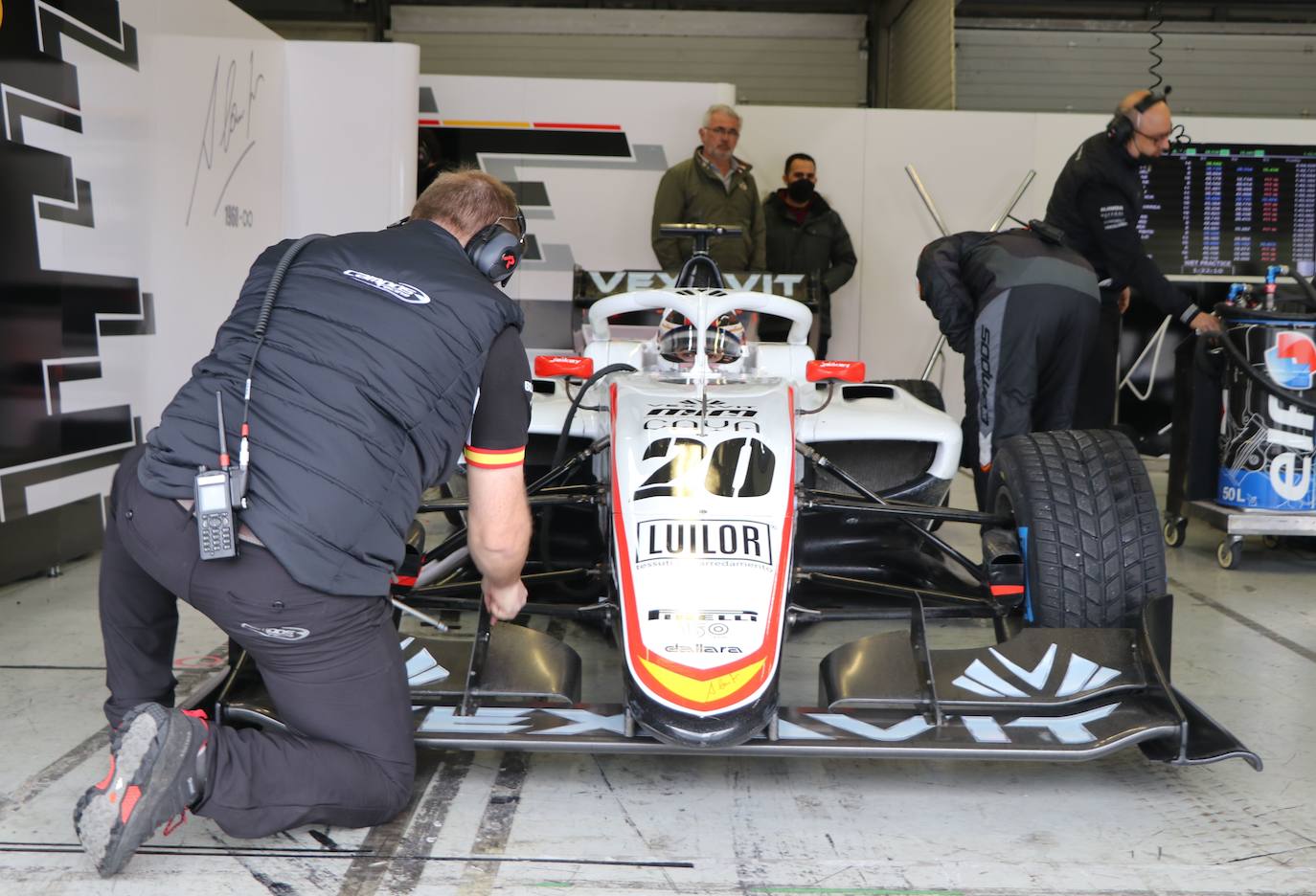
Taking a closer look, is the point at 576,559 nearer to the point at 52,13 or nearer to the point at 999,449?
the point at 999,449

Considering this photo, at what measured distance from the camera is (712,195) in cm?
731

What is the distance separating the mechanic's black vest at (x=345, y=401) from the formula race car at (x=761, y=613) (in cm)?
45

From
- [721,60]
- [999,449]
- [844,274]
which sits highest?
[721,60]

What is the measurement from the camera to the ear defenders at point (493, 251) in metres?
2.46

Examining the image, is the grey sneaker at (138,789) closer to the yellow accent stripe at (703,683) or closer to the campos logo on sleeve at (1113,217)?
the yellow accent stripe at (703,683)

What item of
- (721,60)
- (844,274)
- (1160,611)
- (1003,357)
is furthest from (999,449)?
(721,60)

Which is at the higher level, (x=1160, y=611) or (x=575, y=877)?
(x=1160, y=611)

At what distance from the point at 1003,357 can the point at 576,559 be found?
1828mm

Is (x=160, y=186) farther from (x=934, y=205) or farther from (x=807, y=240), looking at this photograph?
(x=934, y=205)

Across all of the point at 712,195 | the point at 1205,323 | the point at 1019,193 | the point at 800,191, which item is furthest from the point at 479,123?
the point at 1205,323

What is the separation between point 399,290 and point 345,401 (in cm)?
23

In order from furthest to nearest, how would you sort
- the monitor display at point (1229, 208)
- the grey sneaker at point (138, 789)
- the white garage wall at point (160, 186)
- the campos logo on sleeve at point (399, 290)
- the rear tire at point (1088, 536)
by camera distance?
the monitor display at point (1229, 208) < the white garage wall at point (160, 186) < the rear tire at point (1088, 536) < the campos logo on sleeve at point (399, 290) < the grey sneaker at point (138, 789)

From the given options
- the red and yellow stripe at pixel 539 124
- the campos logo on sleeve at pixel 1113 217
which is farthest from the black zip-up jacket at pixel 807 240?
the campos logo on sleeve at pixel 1113 217

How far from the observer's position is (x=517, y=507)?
7.92 feet
